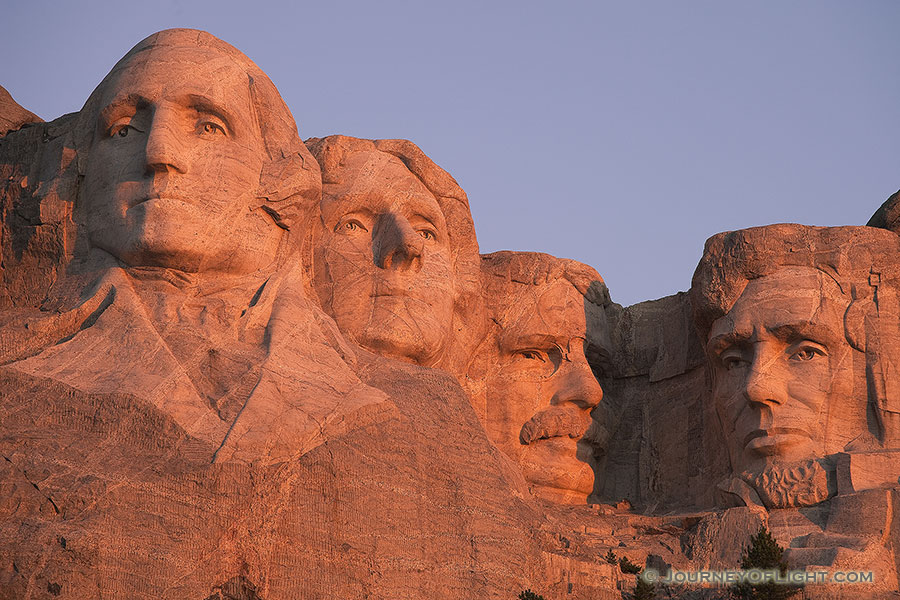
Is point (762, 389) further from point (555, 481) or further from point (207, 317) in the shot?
point (207, 317)

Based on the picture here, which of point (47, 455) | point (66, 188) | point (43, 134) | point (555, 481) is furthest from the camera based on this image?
point (555, 481)

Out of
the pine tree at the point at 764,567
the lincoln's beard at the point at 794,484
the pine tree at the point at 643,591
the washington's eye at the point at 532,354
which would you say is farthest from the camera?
the washington's eye at the point at 532,354

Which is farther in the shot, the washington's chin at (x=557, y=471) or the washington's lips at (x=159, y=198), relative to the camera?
the washington's chin at (x=557, y=471)

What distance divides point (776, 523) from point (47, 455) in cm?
654

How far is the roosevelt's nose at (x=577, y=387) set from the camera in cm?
1727

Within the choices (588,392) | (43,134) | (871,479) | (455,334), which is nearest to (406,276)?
(455,334)

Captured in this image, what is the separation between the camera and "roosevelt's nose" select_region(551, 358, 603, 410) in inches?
680

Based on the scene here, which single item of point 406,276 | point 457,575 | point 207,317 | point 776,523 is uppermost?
point 406,276

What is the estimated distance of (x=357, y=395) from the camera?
13602 mm

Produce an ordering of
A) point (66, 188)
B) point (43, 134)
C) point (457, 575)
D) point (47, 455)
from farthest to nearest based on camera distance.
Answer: point (43, 134) < point (66, 188) < point (457, 575) < point (47, 455)

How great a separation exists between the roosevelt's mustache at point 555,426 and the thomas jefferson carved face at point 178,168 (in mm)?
3717

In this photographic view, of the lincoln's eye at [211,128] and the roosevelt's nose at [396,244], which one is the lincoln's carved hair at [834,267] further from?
the lincoln's eye at [211,128]

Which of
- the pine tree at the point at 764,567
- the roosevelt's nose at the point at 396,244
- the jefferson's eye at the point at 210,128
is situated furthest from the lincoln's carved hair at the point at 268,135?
the pine tree at the point at 764,567

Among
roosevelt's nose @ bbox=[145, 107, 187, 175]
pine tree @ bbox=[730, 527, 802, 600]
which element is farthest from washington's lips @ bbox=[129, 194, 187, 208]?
pine tree @ bbox=[730, 527, 802, 600]
